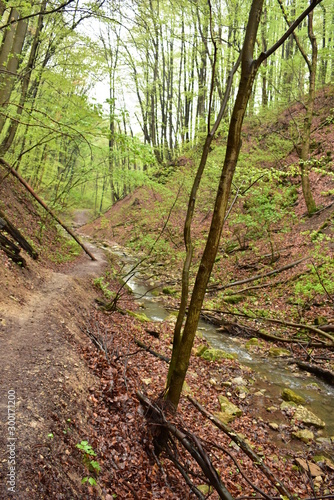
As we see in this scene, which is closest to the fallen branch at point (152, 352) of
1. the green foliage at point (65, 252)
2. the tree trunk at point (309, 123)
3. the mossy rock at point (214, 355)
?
the mossy rock at point (214, 355)

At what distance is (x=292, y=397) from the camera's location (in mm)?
6273

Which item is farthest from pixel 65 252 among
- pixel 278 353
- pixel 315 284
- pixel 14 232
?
pixel 315 284

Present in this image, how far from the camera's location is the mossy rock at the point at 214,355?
25.3ft

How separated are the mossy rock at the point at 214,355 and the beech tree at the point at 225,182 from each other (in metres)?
4.04

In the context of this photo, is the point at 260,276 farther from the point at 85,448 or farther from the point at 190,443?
the point at 85,448

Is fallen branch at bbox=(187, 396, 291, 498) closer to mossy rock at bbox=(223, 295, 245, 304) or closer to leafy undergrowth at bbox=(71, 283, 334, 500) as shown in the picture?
leafy undergrowth at bbox=(71, 283, 334, 500)

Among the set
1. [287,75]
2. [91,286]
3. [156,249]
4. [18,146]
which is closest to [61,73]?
[18,146]

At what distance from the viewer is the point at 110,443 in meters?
3.56

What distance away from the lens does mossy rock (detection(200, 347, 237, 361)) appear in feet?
25.3

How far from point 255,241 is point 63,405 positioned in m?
12.7

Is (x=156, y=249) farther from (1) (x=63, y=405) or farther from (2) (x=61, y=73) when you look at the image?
(1) (x=63, y=405)

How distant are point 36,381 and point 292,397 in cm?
522

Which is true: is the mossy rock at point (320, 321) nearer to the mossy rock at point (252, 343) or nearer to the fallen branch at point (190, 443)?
the mossy rock at point (252, 343)

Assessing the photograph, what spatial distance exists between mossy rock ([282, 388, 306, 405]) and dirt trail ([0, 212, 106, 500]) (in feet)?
14.2
